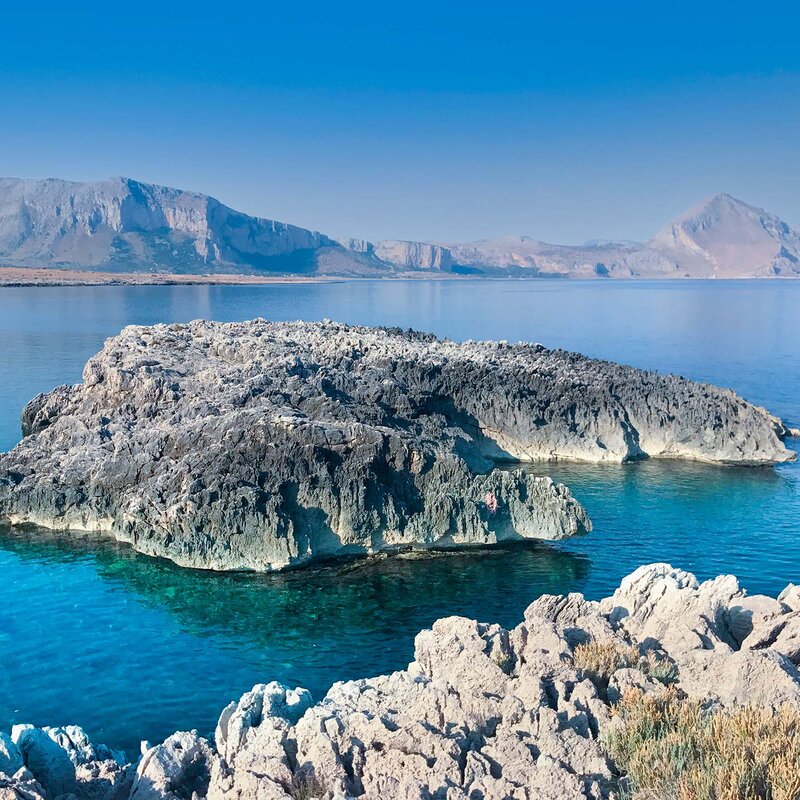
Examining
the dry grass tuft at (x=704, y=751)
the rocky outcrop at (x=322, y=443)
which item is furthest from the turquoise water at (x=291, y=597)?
the dry grass tuft at (x=704, y=751)

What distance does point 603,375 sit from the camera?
64875 mm

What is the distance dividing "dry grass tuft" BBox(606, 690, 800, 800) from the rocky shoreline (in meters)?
0.33

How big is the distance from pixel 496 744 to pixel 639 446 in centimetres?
4467

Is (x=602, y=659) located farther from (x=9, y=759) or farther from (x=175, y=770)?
(x=9, y=759)

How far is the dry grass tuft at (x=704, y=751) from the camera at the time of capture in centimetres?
1375

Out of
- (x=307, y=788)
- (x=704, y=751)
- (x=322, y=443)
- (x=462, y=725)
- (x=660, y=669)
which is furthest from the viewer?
(x=322, y=443)

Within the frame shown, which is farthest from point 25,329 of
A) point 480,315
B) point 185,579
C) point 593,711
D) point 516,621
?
point 593,711

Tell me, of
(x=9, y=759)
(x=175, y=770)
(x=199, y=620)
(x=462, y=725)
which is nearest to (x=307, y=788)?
(x=175, y=770)

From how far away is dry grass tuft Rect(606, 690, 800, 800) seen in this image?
1375 cm

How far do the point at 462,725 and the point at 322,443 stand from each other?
75.3 ft

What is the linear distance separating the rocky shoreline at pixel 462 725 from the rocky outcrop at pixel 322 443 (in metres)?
15.8

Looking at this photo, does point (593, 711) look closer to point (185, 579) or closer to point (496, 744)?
point (496, 744)

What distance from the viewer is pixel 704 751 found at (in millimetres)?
15289

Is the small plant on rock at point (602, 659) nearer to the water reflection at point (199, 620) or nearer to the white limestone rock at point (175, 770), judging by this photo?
the white limestone rock at point (175, 770)
